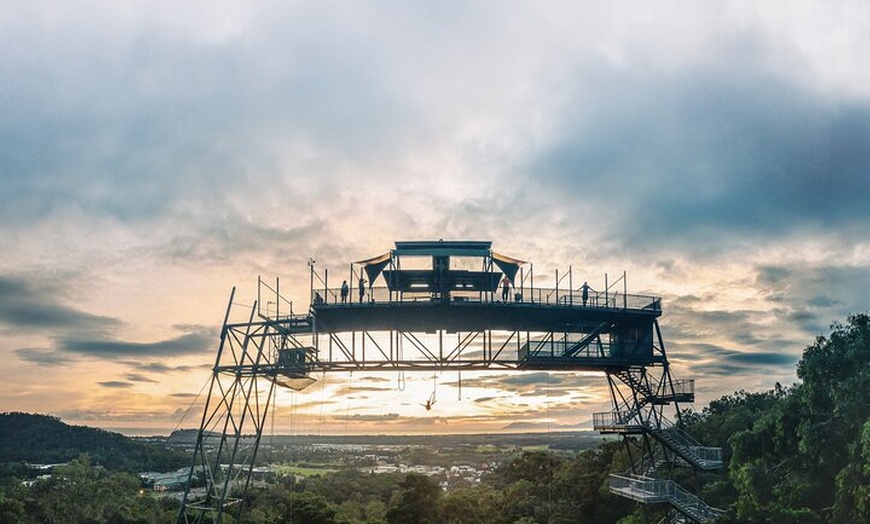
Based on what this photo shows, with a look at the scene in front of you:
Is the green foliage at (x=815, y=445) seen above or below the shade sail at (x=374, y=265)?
below

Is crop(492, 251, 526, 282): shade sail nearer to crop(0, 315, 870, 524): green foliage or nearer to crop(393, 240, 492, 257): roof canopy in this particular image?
crop(393, 240, 492, 257): roof canopy

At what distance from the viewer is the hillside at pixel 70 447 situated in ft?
374

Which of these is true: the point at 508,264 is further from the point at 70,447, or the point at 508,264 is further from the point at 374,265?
the point at 70,447

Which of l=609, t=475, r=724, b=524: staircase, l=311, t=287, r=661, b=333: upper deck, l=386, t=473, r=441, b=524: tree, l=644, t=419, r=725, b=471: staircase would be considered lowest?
l=386, t=473, r=441, b=524: tree

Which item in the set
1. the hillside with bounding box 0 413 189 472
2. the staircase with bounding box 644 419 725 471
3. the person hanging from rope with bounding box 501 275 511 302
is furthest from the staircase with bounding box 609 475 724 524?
the hillside with bounding box 0 413 189 472

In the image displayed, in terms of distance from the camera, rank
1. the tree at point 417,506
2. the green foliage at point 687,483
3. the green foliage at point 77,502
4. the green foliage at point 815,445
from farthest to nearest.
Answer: the green foliage at point 77,502 < the tree at point 417,506 < the green foliage at point 687,483 < the green foliage at point 815,445

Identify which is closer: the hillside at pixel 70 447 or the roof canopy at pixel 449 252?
the roof canopy at pixel 449 252

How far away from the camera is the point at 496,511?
61656mm

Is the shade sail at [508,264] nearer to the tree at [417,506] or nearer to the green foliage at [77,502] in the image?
the tree at [417,506]

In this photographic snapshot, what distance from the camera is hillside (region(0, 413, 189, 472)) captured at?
114000 mm

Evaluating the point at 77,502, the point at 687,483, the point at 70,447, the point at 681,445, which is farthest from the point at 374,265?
the point at 70,447

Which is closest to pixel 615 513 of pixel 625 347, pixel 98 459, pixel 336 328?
pixel 625 347

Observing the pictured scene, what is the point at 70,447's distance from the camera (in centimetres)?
12019

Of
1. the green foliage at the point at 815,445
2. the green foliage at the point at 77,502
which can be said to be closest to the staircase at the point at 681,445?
the green foliage at the point at 815,445
